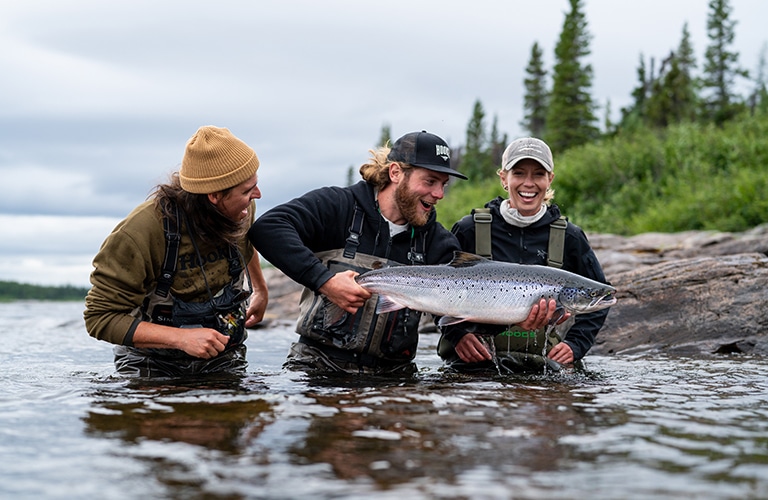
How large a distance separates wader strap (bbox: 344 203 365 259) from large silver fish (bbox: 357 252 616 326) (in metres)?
0.39

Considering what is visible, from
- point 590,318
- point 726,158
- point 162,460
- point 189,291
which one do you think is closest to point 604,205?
point 726,158

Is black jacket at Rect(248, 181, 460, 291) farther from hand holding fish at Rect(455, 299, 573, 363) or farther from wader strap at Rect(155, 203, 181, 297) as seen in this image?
hand holding fish at Rect(455, 299, 573, 363)

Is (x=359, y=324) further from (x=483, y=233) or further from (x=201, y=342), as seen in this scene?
(x=483, y=233)

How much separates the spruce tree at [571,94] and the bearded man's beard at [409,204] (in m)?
49.5

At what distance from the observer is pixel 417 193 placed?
6.27 m

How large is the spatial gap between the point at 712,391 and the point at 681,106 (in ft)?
177

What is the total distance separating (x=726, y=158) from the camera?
27.1 meters

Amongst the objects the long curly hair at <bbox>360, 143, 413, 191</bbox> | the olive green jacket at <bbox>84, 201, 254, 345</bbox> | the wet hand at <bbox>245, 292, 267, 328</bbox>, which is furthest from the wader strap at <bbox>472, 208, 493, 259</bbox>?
the olive green jacket at <bbox>84, 201, 254, 345</bbox>

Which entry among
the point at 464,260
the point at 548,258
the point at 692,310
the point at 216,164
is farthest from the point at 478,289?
the point at 692,310

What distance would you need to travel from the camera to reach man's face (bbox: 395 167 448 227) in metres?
6.27

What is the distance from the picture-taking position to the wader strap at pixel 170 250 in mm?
5699

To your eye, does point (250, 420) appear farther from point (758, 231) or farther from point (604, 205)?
point (604, 205)

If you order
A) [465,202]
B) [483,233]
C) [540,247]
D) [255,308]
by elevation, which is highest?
[465,202]

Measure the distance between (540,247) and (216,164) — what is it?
3.12 metres
